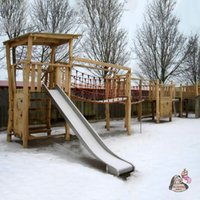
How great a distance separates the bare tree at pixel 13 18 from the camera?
12.5 meters

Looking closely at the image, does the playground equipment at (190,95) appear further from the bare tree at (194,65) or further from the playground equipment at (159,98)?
the bare tree at (194,65)

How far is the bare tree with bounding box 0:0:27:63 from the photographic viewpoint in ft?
41.1

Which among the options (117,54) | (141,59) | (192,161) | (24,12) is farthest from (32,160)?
(141,59)

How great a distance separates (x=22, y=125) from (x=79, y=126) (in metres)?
1.60

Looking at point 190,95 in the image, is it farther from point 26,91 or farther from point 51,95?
point 26,91

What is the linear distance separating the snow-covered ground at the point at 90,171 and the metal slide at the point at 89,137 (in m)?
0.20

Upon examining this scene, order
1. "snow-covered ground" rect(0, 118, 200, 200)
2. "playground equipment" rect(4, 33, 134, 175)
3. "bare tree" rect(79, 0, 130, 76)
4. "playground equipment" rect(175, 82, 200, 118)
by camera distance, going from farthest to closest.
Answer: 1. "bare tree" rect(79, 0, 130, 76)
2. "playground equipment" rect(175, 82, 200, 118)
3. "playground equipment" rect(4, 33, 134, 175)
4. "snow-covered ground" rect(0, 118, 200, 200)

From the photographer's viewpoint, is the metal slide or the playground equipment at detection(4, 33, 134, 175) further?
the playground equipment at detection(4, 33, 134, 175)

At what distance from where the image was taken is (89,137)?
6.72 metres

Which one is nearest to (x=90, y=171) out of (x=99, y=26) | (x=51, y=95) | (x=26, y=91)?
(x=51, y=95)

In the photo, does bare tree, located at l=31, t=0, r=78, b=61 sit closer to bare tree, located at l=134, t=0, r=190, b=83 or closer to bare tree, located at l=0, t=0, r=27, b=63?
bare tree, located at l=0, t=0, r=27, b=63

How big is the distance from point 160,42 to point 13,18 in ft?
35.0

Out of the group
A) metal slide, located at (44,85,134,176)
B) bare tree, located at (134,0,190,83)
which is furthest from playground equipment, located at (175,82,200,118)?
metal slide, located at (44,85,134,176)

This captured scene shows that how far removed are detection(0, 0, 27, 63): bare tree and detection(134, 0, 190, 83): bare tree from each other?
9329 mm
